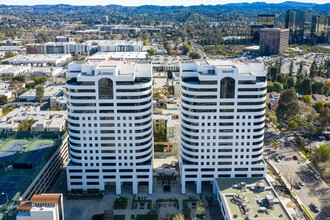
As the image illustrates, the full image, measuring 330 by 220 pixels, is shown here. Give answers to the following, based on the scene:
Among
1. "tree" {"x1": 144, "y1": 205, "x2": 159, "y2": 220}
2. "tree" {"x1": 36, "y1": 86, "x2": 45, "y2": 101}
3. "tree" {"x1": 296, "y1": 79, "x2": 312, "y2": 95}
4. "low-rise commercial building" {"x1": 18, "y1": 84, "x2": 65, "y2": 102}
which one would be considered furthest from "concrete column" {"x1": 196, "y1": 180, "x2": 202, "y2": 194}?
"tree" {"x1": 36, "y1": 86, "x2": 45, "y2": 101}

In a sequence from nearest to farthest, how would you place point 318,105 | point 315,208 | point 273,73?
point 315,208 → point 318,105 → point 273,73

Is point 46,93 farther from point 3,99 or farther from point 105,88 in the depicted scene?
point 105,88

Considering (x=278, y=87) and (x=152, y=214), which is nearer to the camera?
(x=152, y=214)

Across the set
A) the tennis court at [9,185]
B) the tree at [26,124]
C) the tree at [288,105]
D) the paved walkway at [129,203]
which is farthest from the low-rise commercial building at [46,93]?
the tree at [288,105]

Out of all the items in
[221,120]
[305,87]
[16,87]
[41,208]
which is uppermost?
[221,120]

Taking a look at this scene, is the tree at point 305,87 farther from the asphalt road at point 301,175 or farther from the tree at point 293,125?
the asphalt road at point 301,175

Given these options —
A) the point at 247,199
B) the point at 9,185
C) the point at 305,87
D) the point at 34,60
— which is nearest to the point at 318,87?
the point at 305,87
